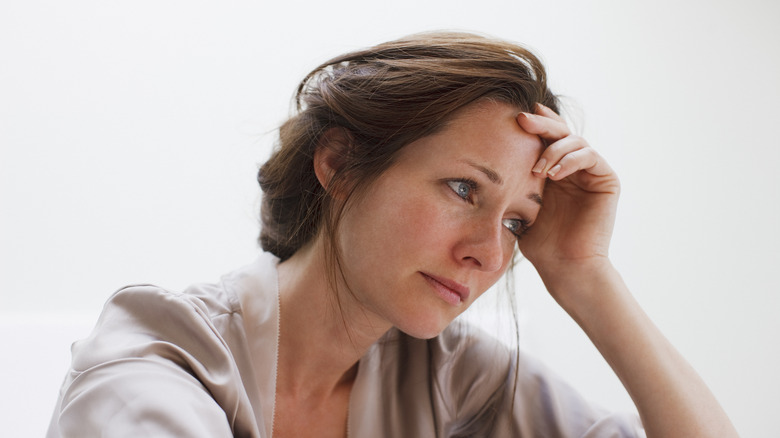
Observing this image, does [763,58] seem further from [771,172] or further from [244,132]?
[244,132]

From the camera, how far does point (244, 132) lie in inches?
102

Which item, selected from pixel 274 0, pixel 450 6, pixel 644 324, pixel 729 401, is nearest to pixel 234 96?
pixel 274 0

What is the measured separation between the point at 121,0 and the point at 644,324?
195 cm

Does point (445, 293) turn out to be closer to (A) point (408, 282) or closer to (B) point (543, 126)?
(A) point (408, 282)

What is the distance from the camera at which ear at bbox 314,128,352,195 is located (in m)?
1.39

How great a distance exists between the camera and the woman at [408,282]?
1258 millimetres

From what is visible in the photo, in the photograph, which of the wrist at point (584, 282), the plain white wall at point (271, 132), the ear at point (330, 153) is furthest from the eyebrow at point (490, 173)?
the plain white wall at point (271, 132)

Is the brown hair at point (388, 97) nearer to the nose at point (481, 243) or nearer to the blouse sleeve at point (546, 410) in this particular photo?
the nose at point (481, 243)

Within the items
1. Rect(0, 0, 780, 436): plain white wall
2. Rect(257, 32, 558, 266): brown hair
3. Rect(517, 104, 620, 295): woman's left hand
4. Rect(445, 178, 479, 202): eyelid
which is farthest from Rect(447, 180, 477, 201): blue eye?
Rect(0, 0, 780, 436): plain white wall

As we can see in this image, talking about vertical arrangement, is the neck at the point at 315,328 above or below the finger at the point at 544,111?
below

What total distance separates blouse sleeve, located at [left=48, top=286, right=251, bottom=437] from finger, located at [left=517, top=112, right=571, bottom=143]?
0.64 m

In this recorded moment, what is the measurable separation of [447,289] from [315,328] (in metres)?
0.29

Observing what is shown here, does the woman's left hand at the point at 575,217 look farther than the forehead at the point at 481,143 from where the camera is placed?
Yes

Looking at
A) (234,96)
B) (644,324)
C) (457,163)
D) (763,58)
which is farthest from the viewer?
(234,96)
